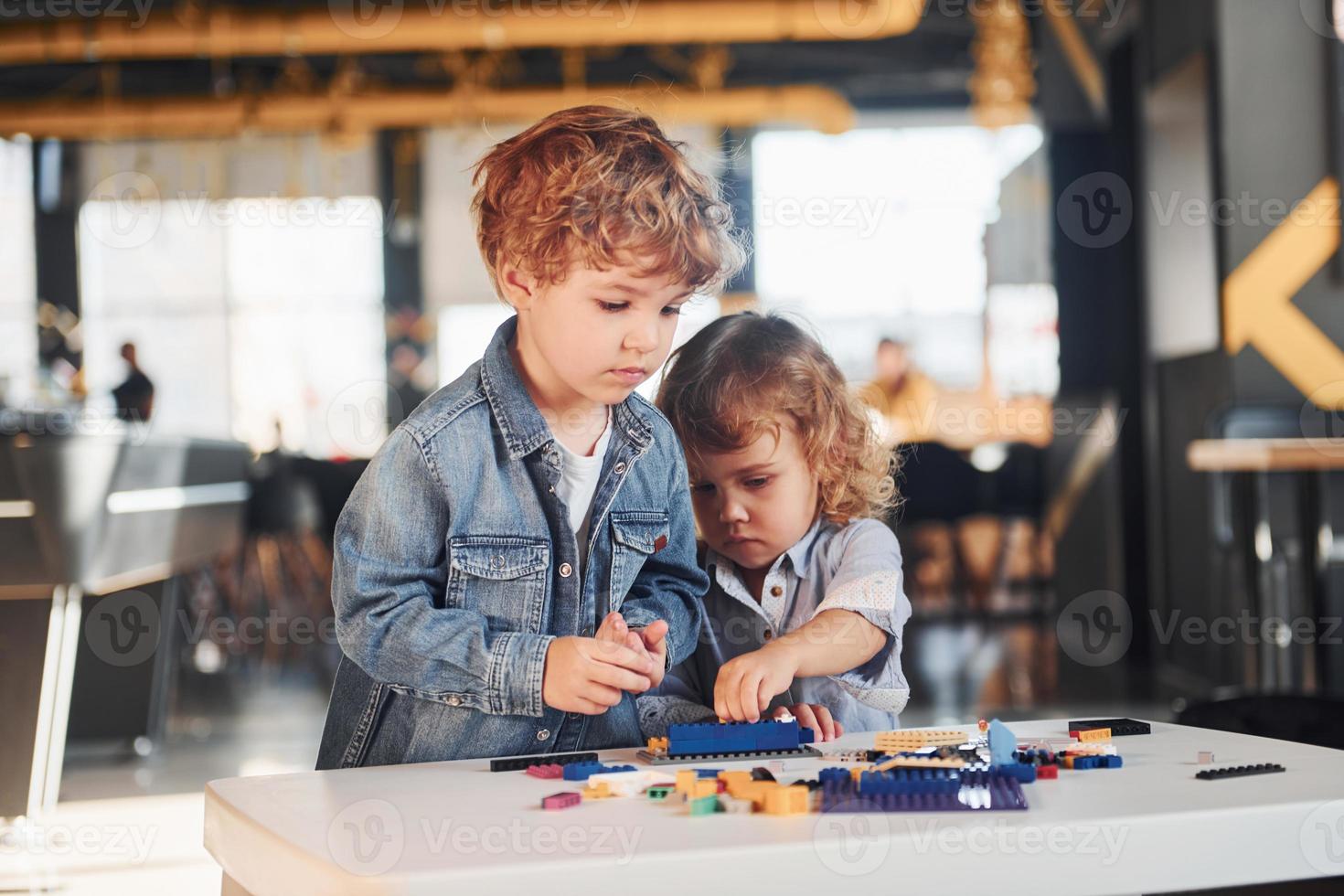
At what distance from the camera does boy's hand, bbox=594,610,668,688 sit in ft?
3.02

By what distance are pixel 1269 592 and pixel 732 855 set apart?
3201mm

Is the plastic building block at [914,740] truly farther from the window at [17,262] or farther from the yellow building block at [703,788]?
the window at [17,262]

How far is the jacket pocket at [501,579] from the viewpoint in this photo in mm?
1007

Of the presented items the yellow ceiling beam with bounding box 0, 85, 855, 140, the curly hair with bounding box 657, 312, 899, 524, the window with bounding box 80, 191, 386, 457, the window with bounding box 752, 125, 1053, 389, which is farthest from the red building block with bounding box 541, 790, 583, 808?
the window with bounding box 80, 191, 386, 457

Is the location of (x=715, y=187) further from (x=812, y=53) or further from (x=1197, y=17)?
(x=812, y=53)

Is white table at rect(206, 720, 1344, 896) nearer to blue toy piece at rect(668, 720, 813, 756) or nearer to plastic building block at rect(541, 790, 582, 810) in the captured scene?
plastic building block at rect(541, 790, 582, 810)

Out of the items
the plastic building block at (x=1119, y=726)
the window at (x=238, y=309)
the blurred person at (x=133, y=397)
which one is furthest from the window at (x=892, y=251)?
the plastic building block at (x=1119, y=726)

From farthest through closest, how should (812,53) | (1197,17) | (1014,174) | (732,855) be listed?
(812,53) < (1014,174) < (1197,17) < (732,855)

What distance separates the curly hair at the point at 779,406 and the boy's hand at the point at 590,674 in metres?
0.35

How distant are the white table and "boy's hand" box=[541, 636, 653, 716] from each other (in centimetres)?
13

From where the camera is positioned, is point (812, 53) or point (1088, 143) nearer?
point (1088, 143)

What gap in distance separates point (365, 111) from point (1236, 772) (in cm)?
805

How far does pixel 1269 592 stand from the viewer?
11.2 feet

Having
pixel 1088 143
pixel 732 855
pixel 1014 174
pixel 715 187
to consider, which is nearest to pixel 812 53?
pixel 1014 174
